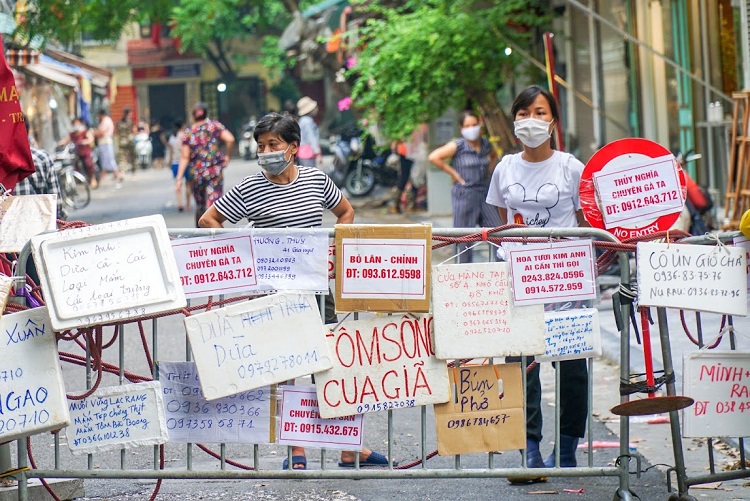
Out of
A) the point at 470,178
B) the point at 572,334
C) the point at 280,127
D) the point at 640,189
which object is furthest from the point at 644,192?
the point at 470,178

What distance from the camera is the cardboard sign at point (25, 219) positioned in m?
5.26

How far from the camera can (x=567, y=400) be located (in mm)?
5918

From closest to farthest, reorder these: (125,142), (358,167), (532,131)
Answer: (532,131) < (358,167) < (125,142)

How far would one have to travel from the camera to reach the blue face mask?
6.24 meters

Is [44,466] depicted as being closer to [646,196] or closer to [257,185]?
[257,185]

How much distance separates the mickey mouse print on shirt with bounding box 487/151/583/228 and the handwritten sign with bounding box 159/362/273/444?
5.30 feet

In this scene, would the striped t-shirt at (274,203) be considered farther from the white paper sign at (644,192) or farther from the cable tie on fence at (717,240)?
the cable tie on fence at (717,240)

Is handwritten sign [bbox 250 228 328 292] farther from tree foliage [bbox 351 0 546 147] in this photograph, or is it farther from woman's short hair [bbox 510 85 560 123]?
tree foliage [bbox 351 0 546 147]

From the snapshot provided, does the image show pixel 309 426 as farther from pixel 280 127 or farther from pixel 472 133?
pixel 472 133

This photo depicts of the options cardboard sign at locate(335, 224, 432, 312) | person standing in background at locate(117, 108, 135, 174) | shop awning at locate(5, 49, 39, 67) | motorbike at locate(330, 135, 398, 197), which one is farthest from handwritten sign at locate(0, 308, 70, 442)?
person standing in background at locate(117, 108, 135, 174)

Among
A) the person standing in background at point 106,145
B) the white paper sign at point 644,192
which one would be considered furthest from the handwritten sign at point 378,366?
the person standing in background at point 106,145

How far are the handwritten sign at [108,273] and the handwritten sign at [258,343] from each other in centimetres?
28

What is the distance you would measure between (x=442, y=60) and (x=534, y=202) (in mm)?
10921

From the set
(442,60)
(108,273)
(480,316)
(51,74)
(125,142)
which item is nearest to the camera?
(108,273)
